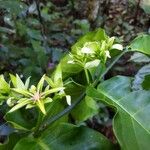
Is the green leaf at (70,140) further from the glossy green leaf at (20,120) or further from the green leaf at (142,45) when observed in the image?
the green leaf at (142,45)

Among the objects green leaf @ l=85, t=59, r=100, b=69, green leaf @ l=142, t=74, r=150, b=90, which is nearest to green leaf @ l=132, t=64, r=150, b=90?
green leaf @ l=142, t=74, r=150, b=90

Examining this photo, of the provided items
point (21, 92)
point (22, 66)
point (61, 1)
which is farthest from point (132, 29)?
Result: point (21, 92)

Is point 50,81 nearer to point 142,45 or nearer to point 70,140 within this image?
point 70,140

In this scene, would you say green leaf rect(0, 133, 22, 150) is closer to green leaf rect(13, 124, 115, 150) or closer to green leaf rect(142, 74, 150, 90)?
green leaf rect(13, 124, 115, 150)

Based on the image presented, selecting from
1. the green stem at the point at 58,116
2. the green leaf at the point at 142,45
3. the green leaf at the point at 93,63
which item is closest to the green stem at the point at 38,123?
the green stem at the point at 58,116

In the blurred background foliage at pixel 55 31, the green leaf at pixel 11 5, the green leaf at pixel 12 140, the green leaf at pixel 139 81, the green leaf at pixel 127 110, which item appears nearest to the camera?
the green leaf at pixel 127 110

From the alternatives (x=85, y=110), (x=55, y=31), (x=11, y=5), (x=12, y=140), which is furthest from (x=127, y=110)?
(x=55, y=31)

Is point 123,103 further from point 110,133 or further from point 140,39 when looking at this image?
point 110,133
